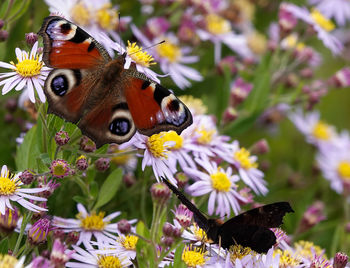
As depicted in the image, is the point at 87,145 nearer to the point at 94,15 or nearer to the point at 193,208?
the point at 193,208

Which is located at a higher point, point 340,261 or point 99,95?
point 99,95

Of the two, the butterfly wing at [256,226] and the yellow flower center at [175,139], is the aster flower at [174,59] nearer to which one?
the yellow flower center at [175,139]

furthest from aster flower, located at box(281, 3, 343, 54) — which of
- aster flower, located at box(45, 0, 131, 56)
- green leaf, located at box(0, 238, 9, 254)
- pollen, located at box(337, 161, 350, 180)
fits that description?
green leaf, located at box(0, 238, 9, 254)

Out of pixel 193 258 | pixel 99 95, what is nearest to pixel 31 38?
pixel 99 95

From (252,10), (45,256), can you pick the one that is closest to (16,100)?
(45,256)

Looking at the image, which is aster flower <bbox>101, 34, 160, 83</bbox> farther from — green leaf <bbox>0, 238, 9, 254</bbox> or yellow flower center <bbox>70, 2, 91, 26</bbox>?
green leaf <bbox>0, 238, 9, 254</bbox>
